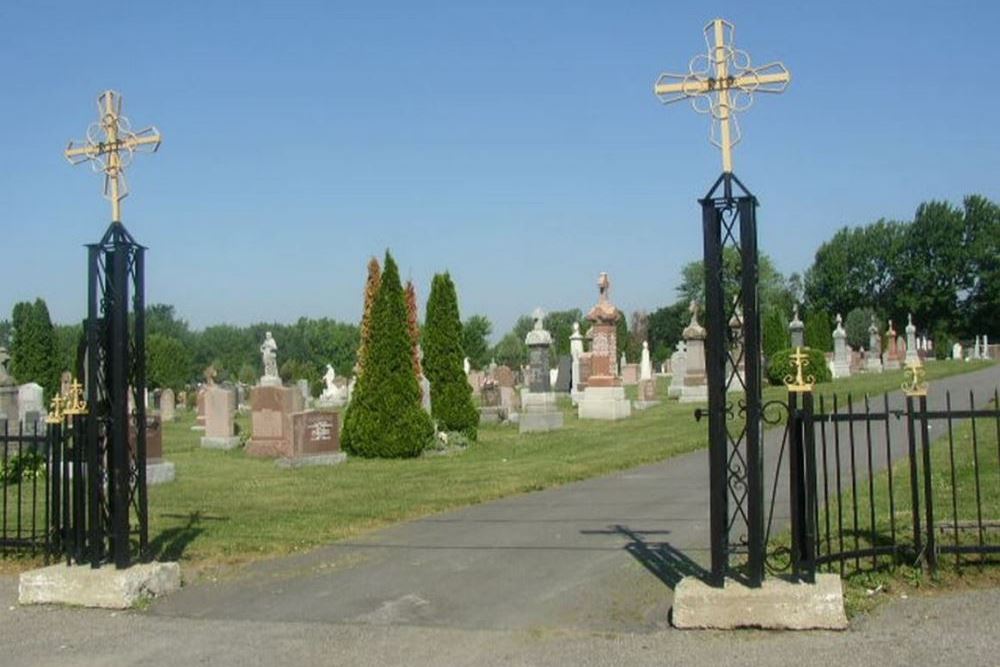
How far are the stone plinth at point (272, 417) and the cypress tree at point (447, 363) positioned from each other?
11.4 feet

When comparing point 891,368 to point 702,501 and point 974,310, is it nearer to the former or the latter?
point 974,310

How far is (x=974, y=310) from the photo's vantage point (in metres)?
86.6

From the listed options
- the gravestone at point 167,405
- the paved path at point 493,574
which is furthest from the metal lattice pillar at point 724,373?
the gravestone at point 167,405

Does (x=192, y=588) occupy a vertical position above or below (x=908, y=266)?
below

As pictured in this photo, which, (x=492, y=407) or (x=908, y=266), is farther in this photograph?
(x=908, y=266)

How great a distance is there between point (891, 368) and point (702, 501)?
154ft

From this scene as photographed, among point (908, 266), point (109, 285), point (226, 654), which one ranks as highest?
point (908, 266)

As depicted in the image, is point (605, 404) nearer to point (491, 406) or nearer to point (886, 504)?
point (491, 406)

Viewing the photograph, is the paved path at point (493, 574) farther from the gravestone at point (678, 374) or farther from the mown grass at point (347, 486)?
the gravestone at point (678, 374)

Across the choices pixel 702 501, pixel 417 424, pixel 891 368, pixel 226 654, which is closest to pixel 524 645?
pixel 226 654

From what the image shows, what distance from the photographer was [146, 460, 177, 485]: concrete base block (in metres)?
15.8

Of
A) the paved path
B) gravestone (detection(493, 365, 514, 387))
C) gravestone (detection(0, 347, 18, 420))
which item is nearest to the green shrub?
gravestone (detection(493, 365, 514, 387))

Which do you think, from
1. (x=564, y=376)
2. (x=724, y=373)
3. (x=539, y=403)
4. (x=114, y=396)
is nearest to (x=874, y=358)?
(x=564, y=376)

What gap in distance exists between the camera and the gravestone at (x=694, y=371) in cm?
3381
